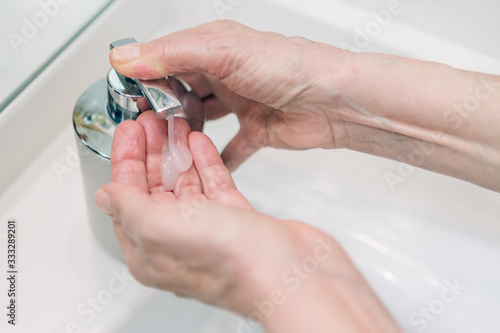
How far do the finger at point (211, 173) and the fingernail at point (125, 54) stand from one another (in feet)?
0.32

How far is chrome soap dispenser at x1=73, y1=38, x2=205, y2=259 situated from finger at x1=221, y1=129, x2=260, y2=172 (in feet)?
0.38

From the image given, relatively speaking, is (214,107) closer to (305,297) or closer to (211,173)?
(211,173)

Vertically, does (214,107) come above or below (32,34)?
below

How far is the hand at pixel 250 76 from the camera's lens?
1.43ft

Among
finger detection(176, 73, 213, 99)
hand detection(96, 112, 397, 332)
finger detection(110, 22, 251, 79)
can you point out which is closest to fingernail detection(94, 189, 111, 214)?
hand detection(96, 112, 397, 332)

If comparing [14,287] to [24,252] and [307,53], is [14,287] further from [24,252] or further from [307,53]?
[307,53]

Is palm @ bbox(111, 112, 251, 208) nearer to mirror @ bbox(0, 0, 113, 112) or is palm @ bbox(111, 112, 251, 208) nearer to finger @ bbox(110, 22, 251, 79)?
finger @ bbox(110, 22, 251, 79)

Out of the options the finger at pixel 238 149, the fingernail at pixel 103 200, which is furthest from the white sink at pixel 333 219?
the fingernail at pixel 103 200

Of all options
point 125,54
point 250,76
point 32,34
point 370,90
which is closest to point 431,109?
point 370,90

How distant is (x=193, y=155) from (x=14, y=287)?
234mm

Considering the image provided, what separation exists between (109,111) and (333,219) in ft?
1.19

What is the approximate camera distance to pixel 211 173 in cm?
48

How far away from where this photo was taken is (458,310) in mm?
616

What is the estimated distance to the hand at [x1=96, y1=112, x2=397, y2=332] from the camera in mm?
338
